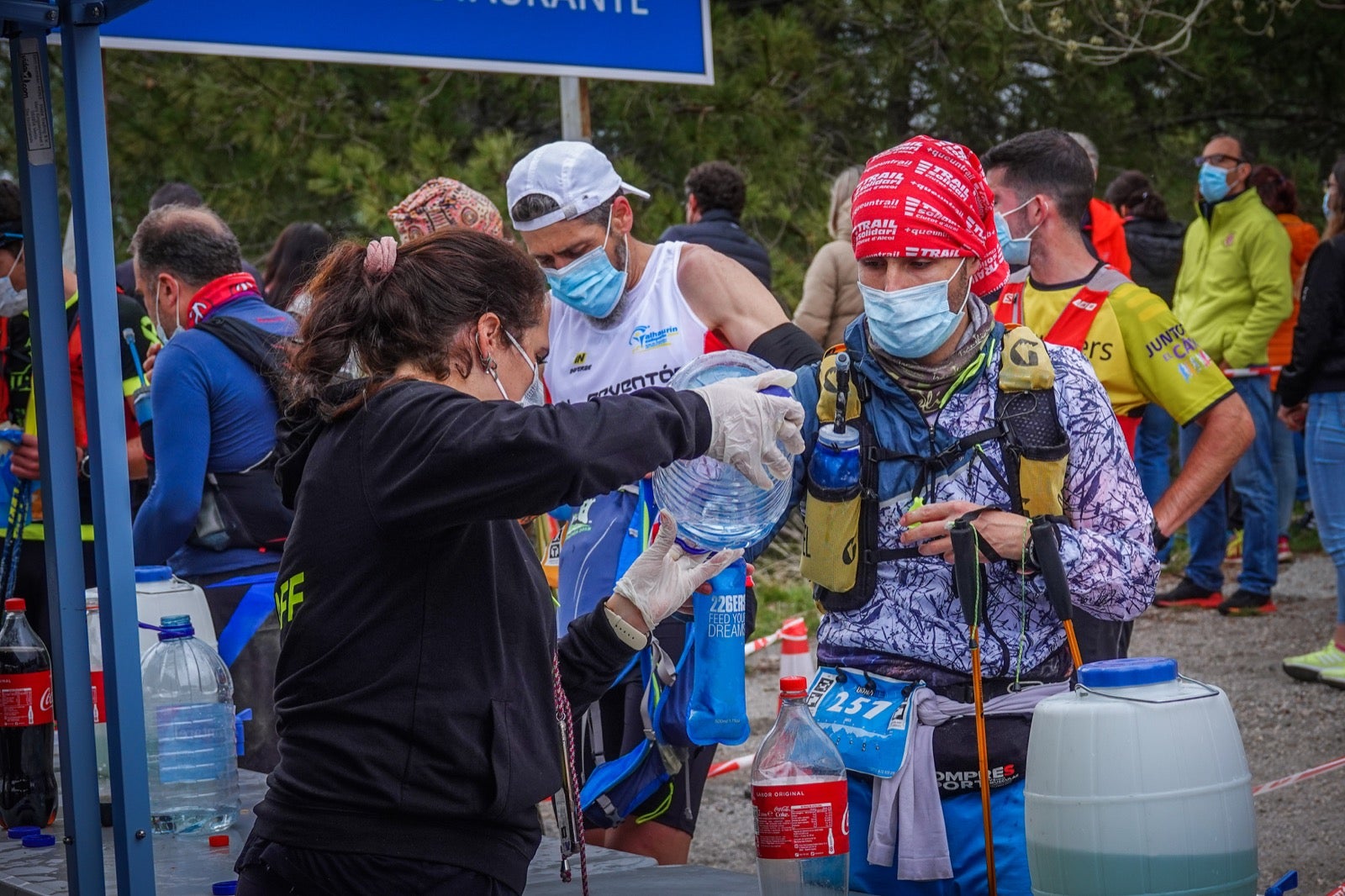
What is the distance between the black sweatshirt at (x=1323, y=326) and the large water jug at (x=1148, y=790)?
5246 mm

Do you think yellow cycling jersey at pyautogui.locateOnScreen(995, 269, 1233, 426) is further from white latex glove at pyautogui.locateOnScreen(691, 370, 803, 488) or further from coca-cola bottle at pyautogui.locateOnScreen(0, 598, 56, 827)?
coca-cola bottle at pyautogui.locateOnScreen(0, 598, 56, 827)

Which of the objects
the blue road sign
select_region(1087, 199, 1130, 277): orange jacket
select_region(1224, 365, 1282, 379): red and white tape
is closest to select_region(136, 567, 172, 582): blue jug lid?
the blue road sign

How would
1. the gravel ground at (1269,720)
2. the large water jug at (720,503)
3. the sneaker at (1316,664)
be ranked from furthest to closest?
1. the sneaker at (1316,664)
2. the gravel ground at (1269,720)
3. the large water jug at (720,503)

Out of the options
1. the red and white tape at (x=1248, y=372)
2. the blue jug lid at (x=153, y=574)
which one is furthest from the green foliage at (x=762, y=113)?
the blue jug lid at (x=153, y=574)

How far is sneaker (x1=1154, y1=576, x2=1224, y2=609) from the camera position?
28.9 ft

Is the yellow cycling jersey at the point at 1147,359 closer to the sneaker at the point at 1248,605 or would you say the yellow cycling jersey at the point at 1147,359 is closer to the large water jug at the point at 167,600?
the large water jug at the point at 167,600

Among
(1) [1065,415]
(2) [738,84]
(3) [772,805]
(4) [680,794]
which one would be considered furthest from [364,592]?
(2) [738,84]

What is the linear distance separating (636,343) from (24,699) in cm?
177

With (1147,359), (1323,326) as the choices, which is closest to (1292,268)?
(1323,326)

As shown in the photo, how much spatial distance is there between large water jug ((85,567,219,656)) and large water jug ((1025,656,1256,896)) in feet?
7.94

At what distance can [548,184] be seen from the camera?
13.5 feet

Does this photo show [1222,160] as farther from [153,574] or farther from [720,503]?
[153,574]

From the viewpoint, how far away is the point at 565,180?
409 centimetres

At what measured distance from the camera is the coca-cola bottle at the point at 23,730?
12.2 ft
